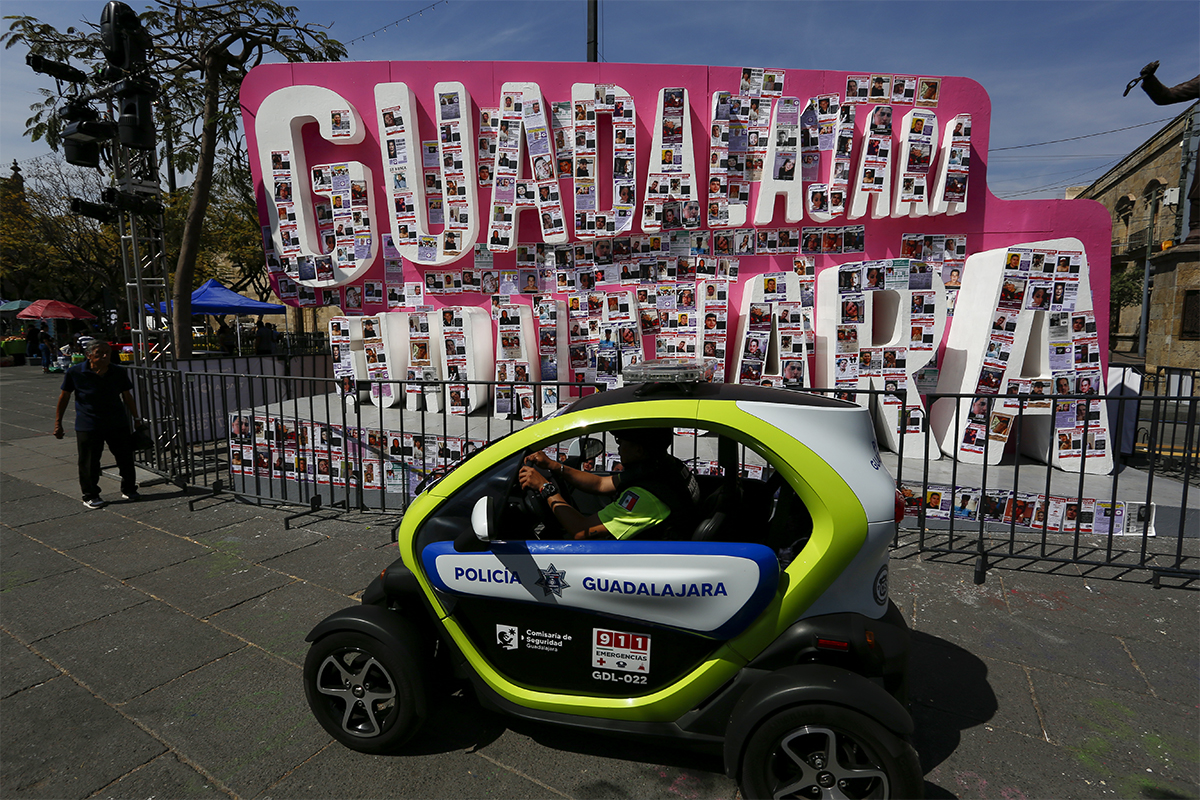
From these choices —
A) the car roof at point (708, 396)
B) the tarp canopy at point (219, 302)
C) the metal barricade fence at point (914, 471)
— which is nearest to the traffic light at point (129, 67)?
the metal barricade fence at point (914, 471)

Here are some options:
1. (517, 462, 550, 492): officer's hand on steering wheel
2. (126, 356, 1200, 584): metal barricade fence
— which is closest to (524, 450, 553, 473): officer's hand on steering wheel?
(517, 462, 550, 492): officer's hand on steering wheel

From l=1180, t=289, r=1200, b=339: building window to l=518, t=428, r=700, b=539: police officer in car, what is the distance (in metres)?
28.5

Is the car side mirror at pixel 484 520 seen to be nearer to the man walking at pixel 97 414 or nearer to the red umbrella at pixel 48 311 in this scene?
the man walking at pixel 97 414

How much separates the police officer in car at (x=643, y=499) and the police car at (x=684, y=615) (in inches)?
2.0

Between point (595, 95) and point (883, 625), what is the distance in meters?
7.27

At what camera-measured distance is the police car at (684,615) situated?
2365mm

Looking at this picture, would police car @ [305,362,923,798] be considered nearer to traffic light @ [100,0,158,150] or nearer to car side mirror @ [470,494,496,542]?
car side mirror @ [470,494,496,542]

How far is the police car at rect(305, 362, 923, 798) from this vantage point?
2365 mm

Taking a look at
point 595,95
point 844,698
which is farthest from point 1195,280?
point 844,698

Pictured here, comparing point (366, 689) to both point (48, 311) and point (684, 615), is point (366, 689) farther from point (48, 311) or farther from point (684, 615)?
point (48, 311)

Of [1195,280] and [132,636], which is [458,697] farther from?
[1195,280]

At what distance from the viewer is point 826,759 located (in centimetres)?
231

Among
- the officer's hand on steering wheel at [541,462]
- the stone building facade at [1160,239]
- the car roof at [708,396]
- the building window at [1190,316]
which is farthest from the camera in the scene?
the stone building facade at [1160,239]

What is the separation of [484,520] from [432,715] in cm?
112
